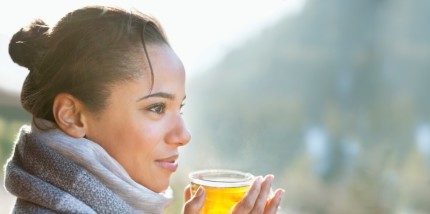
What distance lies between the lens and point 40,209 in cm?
87

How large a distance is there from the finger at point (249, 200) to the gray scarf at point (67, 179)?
16 centimetres

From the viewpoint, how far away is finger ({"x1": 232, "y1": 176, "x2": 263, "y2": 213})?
92 cm

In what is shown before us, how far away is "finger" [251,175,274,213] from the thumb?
95 mm

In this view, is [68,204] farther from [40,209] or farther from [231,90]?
[231,90]

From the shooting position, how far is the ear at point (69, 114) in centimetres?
92

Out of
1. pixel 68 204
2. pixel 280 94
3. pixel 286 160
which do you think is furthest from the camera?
pixel 280 94

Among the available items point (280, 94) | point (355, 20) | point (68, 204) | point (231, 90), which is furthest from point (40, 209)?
point (355, 20)

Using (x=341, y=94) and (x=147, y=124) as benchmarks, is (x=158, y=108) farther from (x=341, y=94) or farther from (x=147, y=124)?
(x=341, y=94)

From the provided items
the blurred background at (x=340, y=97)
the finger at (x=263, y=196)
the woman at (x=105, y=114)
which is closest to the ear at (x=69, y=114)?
the woman at (x=105, y=114)

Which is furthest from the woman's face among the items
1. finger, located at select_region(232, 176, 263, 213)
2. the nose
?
finger, located at select_region(232, 176, 263, 213)

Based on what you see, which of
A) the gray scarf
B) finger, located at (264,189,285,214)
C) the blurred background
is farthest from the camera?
the blurred background

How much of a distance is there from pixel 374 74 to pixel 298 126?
465mm

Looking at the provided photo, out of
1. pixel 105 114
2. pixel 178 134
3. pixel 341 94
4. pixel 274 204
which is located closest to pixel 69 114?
pixel 105 114

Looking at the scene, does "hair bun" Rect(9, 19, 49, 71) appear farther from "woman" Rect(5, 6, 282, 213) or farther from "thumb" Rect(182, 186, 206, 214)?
"thumb" Rect(182, 186, 206, 214)
